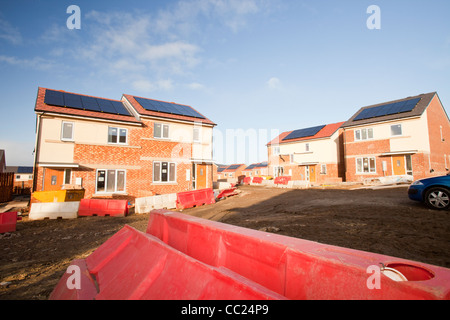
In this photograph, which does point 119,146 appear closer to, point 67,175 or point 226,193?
Answer: point 67,175

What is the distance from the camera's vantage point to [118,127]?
16.8 meters

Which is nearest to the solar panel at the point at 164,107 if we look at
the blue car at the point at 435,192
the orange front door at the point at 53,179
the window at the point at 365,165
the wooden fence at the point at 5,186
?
the orange front door at the point at 53,179

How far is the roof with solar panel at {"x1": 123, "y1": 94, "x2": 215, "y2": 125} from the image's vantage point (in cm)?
1856

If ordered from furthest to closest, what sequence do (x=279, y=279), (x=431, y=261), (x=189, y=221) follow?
1. (x=431, y=261)
2. (x=189, y=221)
3. (x=279, y=279)

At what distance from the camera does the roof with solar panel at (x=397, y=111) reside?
896 inches

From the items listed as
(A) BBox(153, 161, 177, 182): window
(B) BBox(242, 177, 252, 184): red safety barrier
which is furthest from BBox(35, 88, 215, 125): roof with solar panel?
(B) BBox(242, 177, 252, 184): red safety barrier

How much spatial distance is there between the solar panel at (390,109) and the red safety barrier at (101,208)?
91.0 feet

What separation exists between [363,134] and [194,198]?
22.9 metres

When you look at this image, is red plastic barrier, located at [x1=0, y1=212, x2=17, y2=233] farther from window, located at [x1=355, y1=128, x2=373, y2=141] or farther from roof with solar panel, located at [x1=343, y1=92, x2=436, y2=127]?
roof with solar panel, located at [x1=343, y1=92, x2=436, y2=127]

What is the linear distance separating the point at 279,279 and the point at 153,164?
1703cm
